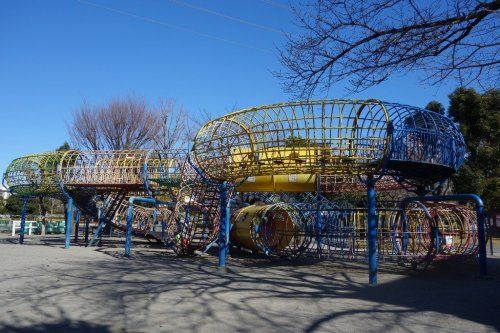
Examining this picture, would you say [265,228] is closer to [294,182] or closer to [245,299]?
[294,182]

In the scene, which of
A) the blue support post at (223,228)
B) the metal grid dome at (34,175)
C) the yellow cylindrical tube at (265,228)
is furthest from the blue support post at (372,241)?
the metal grid dome at (34,175)

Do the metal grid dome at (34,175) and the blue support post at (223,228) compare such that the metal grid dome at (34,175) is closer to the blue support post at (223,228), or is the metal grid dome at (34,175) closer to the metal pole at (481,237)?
the blue support post at (223,228)

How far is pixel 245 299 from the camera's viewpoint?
7633mm

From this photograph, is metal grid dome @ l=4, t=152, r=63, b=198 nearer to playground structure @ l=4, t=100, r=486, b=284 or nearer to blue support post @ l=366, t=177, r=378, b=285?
playground structure @ l=4, t=100, r=486, b=284

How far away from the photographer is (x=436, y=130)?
32.7ft

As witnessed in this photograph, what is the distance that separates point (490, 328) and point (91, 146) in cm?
3338

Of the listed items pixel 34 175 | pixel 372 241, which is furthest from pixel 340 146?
pixel 34 175

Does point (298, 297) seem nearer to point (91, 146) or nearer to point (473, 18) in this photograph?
point (473, 18)

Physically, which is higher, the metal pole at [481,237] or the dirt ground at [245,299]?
the metal pole at [481,237]

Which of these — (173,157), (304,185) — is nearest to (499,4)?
(304,185)

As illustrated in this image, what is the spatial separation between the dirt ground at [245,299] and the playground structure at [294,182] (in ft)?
3.12

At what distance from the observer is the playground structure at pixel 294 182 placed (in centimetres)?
949

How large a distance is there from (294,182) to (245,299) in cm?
761

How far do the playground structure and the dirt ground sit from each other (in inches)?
37.4
